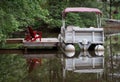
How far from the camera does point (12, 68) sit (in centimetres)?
1331

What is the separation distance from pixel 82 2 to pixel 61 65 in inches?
711

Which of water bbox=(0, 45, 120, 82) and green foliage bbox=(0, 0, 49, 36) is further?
green foliage bbox=(0, 0, 49, 36)

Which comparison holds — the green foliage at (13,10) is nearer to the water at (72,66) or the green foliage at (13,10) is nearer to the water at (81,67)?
the water at (72,66)

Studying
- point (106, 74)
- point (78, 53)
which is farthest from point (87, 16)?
point (106, 74)

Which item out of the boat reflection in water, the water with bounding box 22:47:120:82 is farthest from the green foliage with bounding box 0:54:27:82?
the boat reflection in water

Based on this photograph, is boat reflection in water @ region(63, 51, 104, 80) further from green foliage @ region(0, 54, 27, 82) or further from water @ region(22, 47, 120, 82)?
green foliage @ region(0, 54, 27, 82)

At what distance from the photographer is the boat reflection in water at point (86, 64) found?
42.5 feet

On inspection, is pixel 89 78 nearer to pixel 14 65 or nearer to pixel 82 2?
pixel 14 65

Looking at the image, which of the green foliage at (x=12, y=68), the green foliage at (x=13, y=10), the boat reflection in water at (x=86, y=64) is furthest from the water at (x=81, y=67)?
the green foliage at (x=13, y=10)

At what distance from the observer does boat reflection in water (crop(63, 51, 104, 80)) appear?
12962mm

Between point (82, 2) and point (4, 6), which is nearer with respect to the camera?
point (4, 6)

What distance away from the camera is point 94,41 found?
723 inches

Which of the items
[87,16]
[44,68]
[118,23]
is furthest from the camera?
[118,23]

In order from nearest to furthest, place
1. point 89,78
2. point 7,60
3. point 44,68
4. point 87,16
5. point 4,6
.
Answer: point 89,78 < point 44,68 < point 4,6 < point 7,60 < point 87,16
